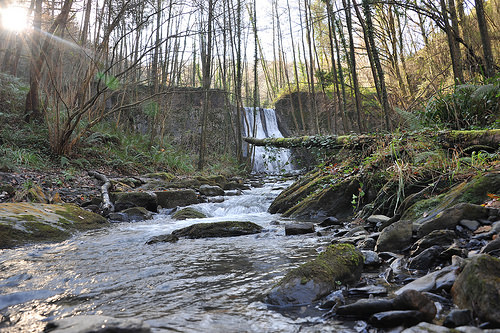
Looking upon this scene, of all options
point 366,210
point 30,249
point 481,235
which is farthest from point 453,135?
point 30,249

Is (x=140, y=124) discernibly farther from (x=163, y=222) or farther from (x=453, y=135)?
(x=453, y=135)

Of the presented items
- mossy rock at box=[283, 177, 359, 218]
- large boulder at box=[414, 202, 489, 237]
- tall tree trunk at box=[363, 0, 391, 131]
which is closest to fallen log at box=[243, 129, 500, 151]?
mossy rock at box=[283, 177, 359, 218]

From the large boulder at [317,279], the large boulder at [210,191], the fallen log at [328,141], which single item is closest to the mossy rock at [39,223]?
the large boulder at [317,279]

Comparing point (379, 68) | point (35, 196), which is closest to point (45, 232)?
point (35, 196)

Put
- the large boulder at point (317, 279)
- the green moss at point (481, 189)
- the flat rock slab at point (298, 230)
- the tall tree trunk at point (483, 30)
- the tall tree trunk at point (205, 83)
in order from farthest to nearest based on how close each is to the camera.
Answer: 1. the tall tree trunk at point (205, 83)
2. the tall tree trunk at point (483, 30)
3. the flat rock slab at point (298, 230)
4. the green moss at point (481, 189)
5. the large boulder at point (317, 279)

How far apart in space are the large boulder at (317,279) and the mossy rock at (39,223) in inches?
121

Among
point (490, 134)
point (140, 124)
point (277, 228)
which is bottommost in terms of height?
point (277, 228)

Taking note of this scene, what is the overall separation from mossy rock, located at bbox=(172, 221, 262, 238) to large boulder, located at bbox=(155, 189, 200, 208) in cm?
310

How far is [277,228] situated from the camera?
164 inches

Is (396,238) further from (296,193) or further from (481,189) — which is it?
(296,193)

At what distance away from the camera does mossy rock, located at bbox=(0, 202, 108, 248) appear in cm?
340

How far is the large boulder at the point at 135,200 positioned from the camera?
6.20 meters

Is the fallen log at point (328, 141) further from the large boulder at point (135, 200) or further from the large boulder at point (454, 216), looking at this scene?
the large boulder at point (135, 200)

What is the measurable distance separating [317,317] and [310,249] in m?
1.42
